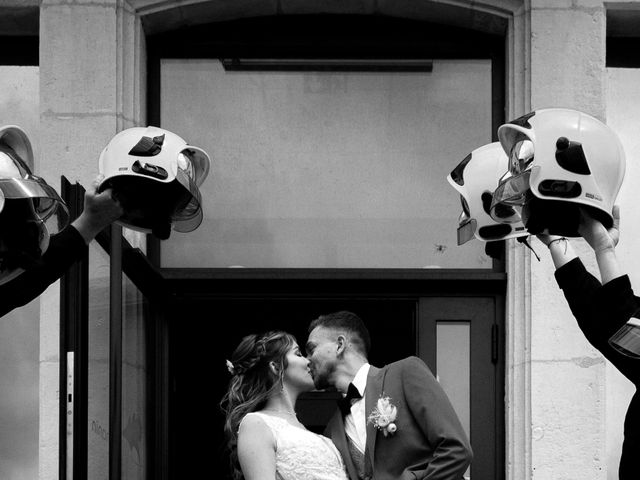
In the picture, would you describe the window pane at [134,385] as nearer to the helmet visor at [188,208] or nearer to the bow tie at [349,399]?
the bow tie at [349,399]

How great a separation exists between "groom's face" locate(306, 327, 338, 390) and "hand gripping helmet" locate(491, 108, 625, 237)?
2212 mm

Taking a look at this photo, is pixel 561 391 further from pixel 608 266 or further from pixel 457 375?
pixel 608 266

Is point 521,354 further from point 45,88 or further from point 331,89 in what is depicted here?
point 45,88

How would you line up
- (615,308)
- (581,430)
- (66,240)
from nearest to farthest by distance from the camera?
(615,308), (66,240), (581,430)

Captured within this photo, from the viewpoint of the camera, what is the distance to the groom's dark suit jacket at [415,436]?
868 cm

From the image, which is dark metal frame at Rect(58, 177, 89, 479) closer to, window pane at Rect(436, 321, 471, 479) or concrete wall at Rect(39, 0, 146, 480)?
concrete wall at Rect(39, 0, 146, 480)

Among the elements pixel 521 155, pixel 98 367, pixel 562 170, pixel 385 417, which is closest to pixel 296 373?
pixel 385 417

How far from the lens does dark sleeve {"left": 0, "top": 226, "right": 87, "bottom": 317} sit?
721 cm

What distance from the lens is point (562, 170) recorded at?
7191mm

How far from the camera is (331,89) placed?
35.5 feet

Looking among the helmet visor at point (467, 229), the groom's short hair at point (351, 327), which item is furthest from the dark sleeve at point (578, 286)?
the groom's short hair at point (351, 327)

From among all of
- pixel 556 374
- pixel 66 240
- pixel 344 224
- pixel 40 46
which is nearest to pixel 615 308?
pixel 66 240

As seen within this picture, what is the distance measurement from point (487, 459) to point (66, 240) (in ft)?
12.3

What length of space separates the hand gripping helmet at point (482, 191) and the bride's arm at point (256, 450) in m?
1.46
